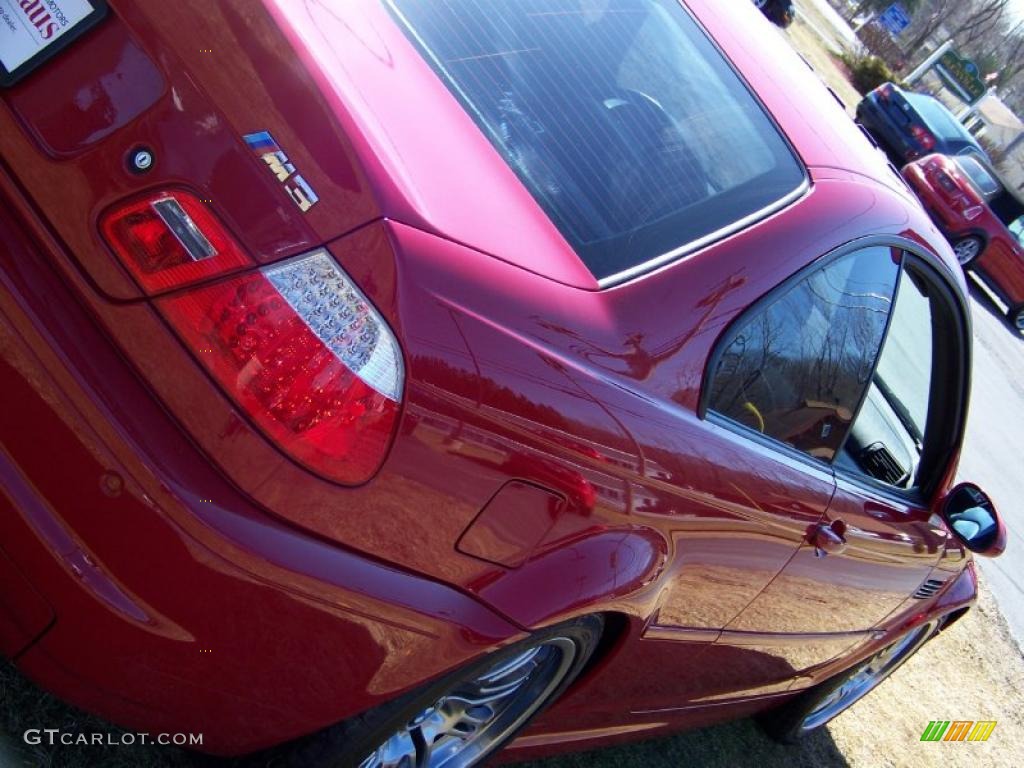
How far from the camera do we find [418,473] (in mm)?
1699

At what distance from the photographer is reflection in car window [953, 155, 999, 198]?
14.3m

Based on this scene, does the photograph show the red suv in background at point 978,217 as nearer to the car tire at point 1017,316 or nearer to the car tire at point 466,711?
the car tire at point 1017,316

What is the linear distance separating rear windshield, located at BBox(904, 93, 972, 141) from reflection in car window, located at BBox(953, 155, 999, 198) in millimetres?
625

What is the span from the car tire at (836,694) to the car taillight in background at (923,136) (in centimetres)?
1241

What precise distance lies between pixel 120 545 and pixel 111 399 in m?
0.24

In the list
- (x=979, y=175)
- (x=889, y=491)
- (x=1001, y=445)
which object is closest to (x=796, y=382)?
(x=889, y=491)

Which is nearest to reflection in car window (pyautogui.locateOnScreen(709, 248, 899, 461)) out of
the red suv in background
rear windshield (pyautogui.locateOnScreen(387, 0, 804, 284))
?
rear windshield (pyautogui.locateOnScreen(387, 0, 804, 284))

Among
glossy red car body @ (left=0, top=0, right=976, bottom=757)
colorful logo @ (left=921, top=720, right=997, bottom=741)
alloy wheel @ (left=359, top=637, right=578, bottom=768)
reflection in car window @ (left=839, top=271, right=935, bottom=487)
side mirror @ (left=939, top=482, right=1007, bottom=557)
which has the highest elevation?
glossy red car body @ (left=0, top=0, right=976, bottom=757)

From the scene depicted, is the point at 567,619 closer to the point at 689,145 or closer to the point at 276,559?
the point at 276,559

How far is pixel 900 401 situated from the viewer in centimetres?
348

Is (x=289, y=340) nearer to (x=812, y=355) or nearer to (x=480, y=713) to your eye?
(x=480, y=713)

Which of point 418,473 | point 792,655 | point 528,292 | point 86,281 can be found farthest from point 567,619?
point 792,655

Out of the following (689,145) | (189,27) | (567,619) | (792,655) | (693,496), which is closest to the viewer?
(189,27)

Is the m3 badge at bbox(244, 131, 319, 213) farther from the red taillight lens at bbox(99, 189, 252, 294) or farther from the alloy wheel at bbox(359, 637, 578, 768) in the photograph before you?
the alloy wheel at bbox(359, 637, 578, 768)
